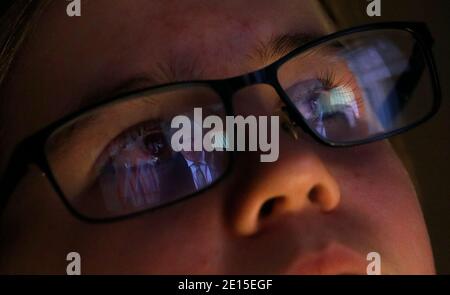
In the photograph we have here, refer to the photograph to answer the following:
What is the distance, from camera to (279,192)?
0.40 m

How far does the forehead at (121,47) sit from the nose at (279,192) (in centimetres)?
9

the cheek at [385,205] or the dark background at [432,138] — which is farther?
the dark background at [432,138]

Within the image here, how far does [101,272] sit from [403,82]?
0.35m

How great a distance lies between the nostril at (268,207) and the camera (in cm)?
40

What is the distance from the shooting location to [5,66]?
0.49 meters

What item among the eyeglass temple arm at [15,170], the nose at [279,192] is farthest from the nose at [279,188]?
the eyeglass temple arm at [15,170]

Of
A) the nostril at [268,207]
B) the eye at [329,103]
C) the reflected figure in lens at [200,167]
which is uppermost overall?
the eye at [329,103]

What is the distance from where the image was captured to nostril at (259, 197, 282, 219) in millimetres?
404

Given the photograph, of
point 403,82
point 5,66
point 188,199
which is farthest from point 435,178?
point 5,66

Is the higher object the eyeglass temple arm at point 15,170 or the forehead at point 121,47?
the forehead at point 121,47

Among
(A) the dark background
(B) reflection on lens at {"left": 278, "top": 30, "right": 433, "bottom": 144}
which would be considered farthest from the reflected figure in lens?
(A) the dark background

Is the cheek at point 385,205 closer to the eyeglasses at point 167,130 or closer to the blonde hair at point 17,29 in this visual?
the eyeglasses at point 167,130

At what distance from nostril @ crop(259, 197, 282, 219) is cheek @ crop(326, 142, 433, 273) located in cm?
6
